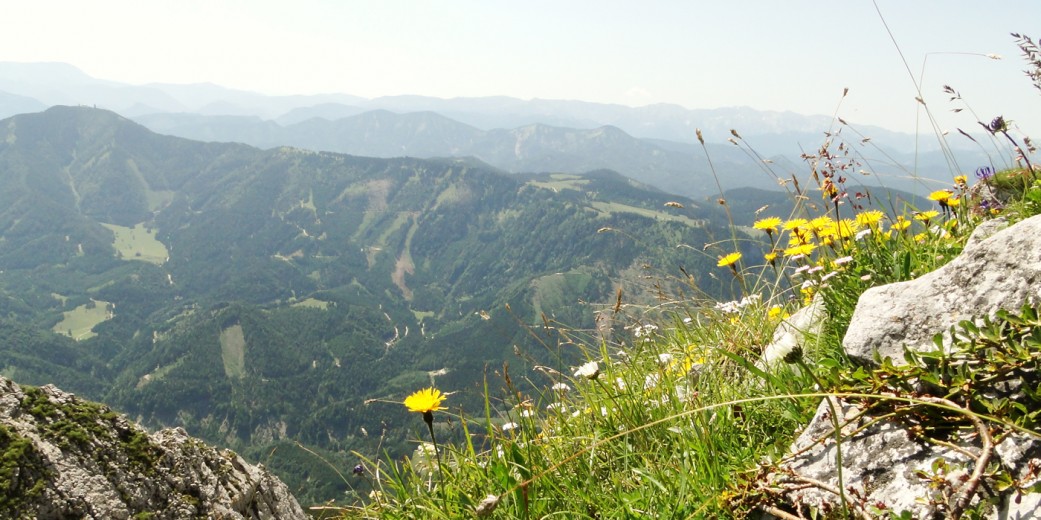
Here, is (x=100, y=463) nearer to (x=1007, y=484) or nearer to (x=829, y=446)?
(x=829, y=446)

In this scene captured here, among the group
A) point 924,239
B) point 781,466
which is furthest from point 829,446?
point 924,239

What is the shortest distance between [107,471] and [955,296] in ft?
22.5

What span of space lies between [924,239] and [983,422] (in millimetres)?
2503

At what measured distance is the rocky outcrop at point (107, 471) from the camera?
470cm

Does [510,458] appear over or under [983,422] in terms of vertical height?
under

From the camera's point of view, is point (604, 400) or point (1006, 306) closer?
point (1006, 306)

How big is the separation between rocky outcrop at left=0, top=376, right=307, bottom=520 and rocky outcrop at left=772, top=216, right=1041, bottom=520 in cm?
519

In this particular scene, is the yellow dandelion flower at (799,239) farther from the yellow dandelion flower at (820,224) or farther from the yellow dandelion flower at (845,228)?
the yellow dandelion flower at (845,228)

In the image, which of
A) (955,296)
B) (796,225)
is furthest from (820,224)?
(955,296)

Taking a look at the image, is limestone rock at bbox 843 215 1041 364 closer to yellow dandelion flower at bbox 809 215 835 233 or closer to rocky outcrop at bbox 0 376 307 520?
yellow dandelion flower at bbox 809 215 835 233

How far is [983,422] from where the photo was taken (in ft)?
5.99

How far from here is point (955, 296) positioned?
93.3 inches

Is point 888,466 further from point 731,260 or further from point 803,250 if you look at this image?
point 731,260

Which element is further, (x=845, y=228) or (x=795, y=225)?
(x=795, y=225)
